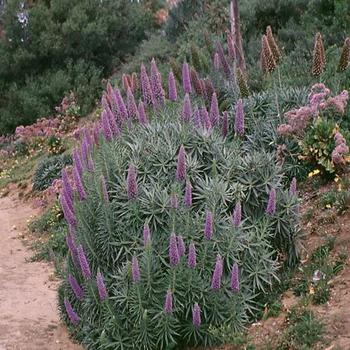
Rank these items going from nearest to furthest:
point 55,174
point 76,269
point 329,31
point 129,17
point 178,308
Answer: point 178,308 < point 76,269 < point 329,31 < point 55,174 < point 129,17

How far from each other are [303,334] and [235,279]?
64 cm

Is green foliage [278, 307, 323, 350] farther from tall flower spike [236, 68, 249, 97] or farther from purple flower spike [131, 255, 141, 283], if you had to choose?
tall flower spike [236, 68, 249, 97]

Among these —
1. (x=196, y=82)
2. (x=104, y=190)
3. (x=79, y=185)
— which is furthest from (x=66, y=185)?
(x=196, y=82)

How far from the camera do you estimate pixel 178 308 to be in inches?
189

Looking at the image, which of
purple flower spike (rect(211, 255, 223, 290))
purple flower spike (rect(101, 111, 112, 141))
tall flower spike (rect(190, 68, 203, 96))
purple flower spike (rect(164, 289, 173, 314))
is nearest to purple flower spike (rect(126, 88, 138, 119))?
purple flower spike (rect(101, 111, 112, 141))

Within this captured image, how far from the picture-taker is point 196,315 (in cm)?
471

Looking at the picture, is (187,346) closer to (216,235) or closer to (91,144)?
(216,235)

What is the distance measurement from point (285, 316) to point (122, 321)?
130cm

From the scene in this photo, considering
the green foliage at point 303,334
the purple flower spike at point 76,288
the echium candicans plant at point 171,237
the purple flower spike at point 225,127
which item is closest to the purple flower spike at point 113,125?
the echium candicans plant at point 171,237

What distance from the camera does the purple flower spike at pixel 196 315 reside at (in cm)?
468

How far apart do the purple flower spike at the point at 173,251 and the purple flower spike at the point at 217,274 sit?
30 cm

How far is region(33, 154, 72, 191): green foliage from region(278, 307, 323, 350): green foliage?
311 inches

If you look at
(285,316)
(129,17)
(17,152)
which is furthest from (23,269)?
(129,17)

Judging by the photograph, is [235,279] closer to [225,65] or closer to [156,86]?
[156,86]
